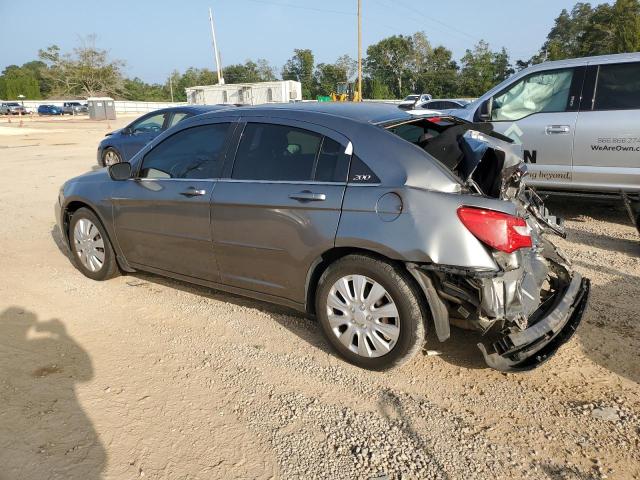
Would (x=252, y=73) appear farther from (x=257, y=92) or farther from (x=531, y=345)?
(x=531, y=345)

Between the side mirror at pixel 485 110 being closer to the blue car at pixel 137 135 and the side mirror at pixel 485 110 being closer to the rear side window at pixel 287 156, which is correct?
the rear side window at pixel 287 156

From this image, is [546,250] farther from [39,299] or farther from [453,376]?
[39,299]

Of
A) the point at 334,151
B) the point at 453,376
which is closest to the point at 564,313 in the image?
the point at 453,376

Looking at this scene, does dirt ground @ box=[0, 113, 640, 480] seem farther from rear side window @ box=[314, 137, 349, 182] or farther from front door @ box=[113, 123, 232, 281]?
rear side window @ box=[314, 137, 349, 182]

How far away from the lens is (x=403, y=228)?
2861 millimetres

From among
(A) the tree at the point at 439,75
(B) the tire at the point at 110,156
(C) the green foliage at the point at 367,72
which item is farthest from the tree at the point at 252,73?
(B) the tire at the point at 110,156

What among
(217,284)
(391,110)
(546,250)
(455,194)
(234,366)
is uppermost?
(391,110)

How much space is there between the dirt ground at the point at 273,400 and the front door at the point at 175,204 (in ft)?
1.52

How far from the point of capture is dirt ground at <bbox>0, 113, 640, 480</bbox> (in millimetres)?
2426

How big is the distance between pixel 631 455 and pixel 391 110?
259cm

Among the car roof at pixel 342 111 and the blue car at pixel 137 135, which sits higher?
the car roof at pixel 342 111

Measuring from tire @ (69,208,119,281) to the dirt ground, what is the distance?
35 cm

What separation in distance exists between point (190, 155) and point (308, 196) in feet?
4.39

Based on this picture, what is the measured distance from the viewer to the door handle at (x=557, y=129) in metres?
6.07
